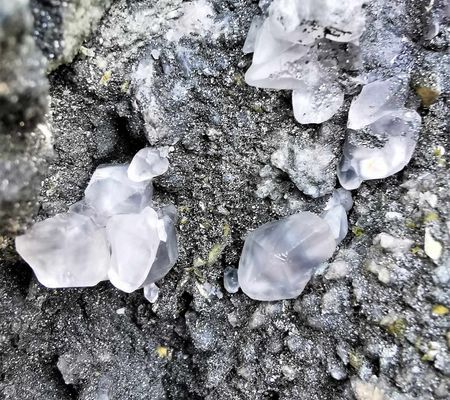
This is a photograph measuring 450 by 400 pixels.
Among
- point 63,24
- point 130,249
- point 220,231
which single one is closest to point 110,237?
point 130,249

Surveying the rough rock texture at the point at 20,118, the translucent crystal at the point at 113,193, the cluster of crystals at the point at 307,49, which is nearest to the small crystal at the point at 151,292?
the translucent crystal at the point at 113,193

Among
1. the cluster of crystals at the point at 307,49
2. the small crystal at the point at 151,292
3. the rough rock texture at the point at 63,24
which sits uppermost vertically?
the rough rock texture at the point at 63,24

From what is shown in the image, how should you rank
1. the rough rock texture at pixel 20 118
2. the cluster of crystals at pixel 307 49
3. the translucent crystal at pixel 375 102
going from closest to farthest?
the rough rock texture at pixel 20 118 → the cluster of crystals at pixel 307 49 → the translucent crystal at pixel 375 102

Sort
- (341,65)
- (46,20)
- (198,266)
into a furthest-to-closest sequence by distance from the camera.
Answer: (198,266), (341,65), (46,20)

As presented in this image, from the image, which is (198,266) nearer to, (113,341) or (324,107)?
(113,341)

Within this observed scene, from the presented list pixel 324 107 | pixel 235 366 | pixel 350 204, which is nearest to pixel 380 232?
pixel 350 204

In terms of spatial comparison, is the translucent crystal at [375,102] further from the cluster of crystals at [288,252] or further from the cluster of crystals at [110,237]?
the cluster of crystals at [110,237]
